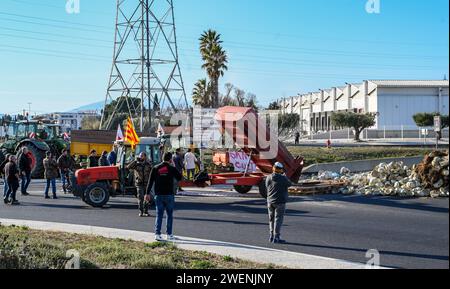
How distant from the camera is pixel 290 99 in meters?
98.9

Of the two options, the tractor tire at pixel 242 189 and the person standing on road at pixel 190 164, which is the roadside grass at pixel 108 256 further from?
the person standing on road at pixel 190 164

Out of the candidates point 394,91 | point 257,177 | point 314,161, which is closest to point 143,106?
point 314,161

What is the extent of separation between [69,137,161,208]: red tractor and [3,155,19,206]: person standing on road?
1.67m

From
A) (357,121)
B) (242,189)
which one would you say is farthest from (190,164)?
(357,121)

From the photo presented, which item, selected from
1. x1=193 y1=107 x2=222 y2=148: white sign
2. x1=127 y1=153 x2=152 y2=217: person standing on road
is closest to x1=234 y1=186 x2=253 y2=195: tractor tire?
x1=193 y1=107 x2=222 y2=148: white sign

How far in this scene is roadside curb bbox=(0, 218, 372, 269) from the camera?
9.12 m

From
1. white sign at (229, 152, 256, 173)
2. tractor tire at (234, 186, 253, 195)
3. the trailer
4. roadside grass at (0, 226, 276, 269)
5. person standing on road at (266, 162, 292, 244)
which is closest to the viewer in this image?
roadside grass at (0, 226, 276, 269)

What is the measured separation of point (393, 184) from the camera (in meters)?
20.6

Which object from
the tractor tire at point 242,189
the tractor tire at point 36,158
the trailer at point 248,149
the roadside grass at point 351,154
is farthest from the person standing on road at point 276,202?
the roadside grass at point 351,154

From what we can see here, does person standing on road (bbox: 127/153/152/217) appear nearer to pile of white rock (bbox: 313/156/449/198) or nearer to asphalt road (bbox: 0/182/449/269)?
asphalt road (bbox: 0/182/449/269)

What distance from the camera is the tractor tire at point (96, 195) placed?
16906 millimetres

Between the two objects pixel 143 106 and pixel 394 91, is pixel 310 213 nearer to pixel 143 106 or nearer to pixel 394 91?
pixel 143 106

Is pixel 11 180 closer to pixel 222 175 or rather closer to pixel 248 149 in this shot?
pixel 222 175
